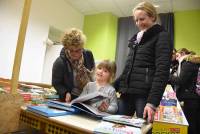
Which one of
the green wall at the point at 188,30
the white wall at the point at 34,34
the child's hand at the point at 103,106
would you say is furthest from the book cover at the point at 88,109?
the green wall at the point at 188,30

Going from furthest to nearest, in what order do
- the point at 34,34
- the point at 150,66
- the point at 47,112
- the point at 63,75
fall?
1. the point at 34,34
2. the point at 63,75
3. the point at 150,66
4. the point at 47,112

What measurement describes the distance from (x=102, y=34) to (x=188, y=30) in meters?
1.67

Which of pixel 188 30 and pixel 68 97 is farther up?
pixel 188 30

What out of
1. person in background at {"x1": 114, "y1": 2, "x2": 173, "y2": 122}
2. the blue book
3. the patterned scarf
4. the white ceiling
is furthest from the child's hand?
the white ceiling

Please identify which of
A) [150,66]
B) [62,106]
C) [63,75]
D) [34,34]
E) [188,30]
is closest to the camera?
[62,106]

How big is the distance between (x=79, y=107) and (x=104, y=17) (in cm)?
375

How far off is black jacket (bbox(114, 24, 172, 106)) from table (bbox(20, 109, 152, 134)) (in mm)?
246

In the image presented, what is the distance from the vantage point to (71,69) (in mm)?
1463

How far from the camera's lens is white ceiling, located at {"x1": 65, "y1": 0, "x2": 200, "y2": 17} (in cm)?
385

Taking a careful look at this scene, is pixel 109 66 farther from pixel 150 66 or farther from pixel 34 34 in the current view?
pixel 34 34

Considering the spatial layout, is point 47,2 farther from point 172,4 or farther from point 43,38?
point 172,4

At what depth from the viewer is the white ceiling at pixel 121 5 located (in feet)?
12.6

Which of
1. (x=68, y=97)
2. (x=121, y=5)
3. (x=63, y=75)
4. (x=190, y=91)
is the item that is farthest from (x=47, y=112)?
(x=121, y=5)

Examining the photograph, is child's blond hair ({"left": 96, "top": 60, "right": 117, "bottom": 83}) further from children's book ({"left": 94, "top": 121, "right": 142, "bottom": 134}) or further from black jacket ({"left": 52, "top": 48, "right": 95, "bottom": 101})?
children's book ({"left": 94, "top": 121, "right": 142, "bottom": 134})
